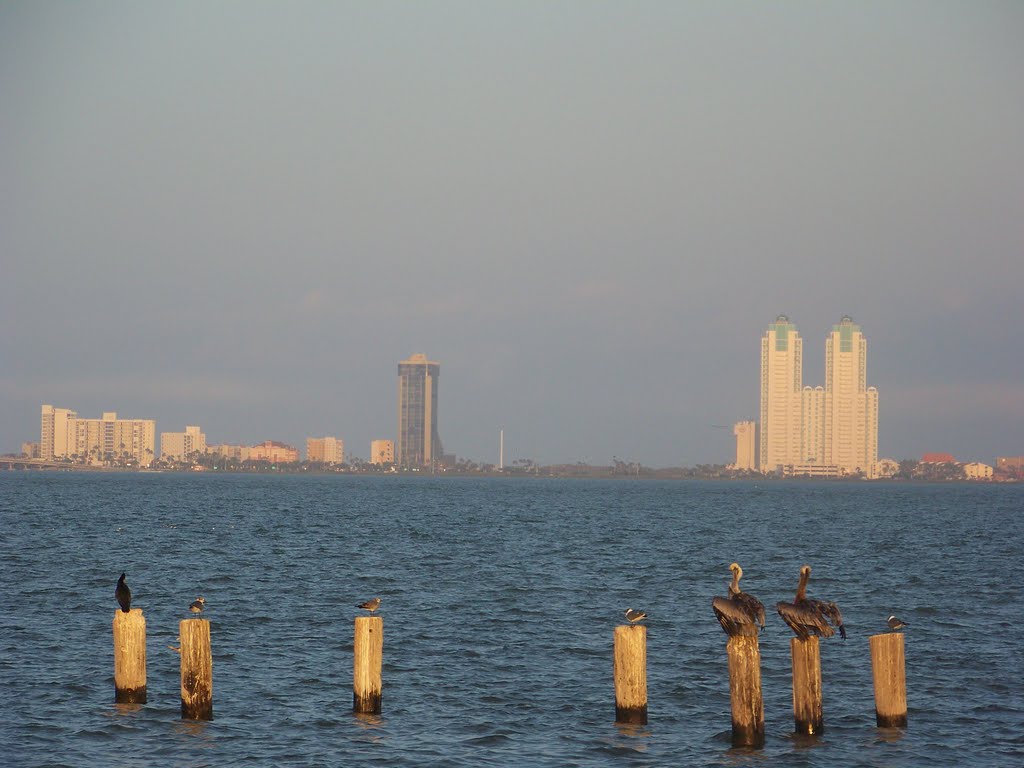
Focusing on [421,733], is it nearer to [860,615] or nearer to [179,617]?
[179,617]

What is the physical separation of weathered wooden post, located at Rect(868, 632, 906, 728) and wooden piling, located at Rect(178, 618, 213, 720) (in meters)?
11.0

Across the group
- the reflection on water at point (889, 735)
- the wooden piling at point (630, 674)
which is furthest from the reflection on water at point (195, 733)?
the reflection on water at point (889, 735)

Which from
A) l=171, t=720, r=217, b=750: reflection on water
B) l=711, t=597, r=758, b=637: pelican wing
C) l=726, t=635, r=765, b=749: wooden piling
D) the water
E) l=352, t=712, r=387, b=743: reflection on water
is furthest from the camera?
l=352, t=712, r=387, b=743: reflection on water

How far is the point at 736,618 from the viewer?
2117cm

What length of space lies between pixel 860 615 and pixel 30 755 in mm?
26529

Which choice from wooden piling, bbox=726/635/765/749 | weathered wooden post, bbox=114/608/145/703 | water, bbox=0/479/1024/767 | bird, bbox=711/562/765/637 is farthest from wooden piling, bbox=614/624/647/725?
weathered wooden post, bbox=114/608/145/703

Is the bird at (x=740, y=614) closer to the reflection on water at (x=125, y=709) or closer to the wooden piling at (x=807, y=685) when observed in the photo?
the wooden piling at (x=807, y=685)

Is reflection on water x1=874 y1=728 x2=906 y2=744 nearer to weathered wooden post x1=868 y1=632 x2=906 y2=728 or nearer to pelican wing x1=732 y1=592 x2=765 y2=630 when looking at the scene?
weathered wooden post x1=868 y1=632 x2=906 y2=728

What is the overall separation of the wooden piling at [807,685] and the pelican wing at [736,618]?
701 mm

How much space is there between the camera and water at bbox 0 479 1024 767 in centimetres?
2258

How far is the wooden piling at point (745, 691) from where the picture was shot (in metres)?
20.8

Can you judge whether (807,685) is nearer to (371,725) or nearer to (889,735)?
(889,735)

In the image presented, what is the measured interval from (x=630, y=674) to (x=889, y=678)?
4.30 m

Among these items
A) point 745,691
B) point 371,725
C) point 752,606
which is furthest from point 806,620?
point 371,725
